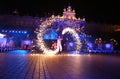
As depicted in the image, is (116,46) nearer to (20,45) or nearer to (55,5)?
(55,5)

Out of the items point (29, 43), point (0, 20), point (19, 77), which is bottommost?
point (19, 77)

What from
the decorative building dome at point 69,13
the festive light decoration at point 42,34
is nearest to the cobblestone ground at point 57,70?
the festive light decoration at point 42,34

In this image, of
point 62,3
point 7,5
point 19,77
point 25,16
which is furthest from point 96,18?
point 19,77

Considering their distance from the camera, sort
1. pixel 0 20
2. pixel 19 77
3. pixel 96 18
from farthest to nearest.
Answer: pixel 96 18 → pixel 0 20 → pixel 19 77

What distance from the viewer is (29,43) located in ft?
178

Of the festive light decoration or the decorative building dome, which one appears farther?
the decorative building dome

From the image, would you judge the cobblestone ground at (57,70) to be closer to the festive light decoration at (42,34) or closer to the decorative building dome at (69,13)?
the festive light decoration at (42,34)

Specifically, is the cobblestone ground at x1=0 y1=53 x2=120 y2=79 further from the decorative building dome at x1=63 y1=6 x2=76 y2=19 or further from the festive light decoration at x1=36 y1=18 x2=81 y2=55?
the decorative building dome at x1=63 y1=6 x2=76 y2=19

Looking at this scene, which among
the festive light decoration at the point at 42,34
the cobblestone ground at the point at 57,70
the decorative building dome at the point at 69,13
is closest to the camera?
the cobblestone ground at the point at 57,70

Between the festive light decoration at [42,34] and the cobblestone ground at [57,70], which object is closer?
the cobblestone ground at [57,70]

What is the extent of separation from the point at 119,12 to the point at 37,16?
16014mm

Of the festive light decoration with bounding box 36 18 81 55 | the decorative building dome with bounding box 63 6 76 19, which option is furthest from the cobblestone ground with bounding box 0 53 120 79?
the decorative building dome with bounding box 63 6 76 19

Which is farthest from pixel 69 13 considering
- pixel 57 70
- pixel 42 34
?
pixel 57 70

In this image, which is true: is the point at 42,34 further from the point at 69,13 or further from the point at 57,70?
the point at 57,70
